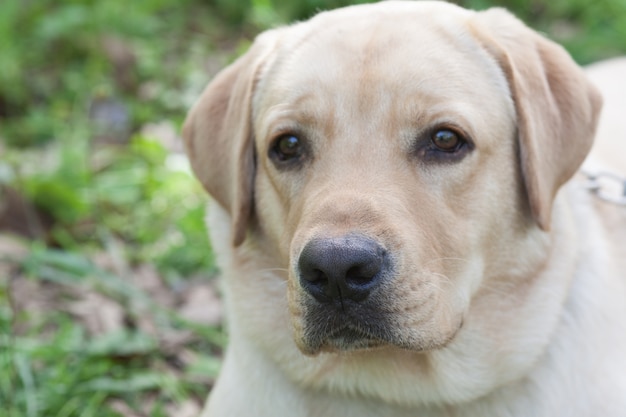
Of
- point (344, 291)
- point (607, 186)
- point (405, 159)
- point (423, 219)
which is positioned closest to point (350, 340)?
point (344, 291)

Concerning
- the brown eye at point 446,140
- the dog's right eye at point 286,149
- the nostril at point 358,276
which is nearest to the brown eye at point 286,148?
the dog's right eye at point 286,149

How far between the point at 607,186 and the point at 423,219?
1380 mm

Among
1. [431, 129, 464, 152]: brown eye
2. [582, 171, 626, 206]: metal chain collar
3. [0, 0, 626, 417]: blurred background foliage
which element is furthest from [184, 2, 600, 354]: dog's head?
[0, 0, 626, 417]: blurred background foliage

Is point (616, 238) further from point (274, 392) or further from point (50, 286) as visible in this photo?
point (50, 286)

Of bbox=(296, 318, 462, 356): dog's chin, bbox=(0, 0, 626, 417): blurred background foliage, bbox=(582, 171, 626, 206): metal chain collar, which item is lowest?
bbox=(0, 0, 626, 417): blurred background foliage

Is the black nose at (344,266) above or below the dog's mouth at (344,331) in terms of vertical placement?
above

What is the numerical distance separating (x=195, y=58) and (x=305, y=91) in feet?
16.0

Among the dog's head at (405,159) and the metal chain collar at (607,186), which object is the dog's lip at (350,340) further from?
the metal chain collar at (607,186)

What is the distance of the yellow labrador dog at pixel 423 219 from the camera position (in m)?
3.29

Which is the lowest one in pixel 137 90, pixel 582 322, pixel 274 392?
pixel 137 90

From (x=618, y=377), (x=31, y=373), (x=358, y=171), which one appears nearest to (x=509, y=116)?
(x=358, y=171)

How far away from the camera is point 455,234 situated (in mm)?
3404

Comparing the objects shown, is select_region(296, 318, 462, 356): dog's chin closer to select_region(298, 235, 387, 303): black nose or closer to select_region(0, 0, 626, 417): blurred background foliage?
select_region(298, 235, 387, 303): black nose

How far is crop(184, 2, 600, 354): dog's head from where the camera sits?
3.16 metres
